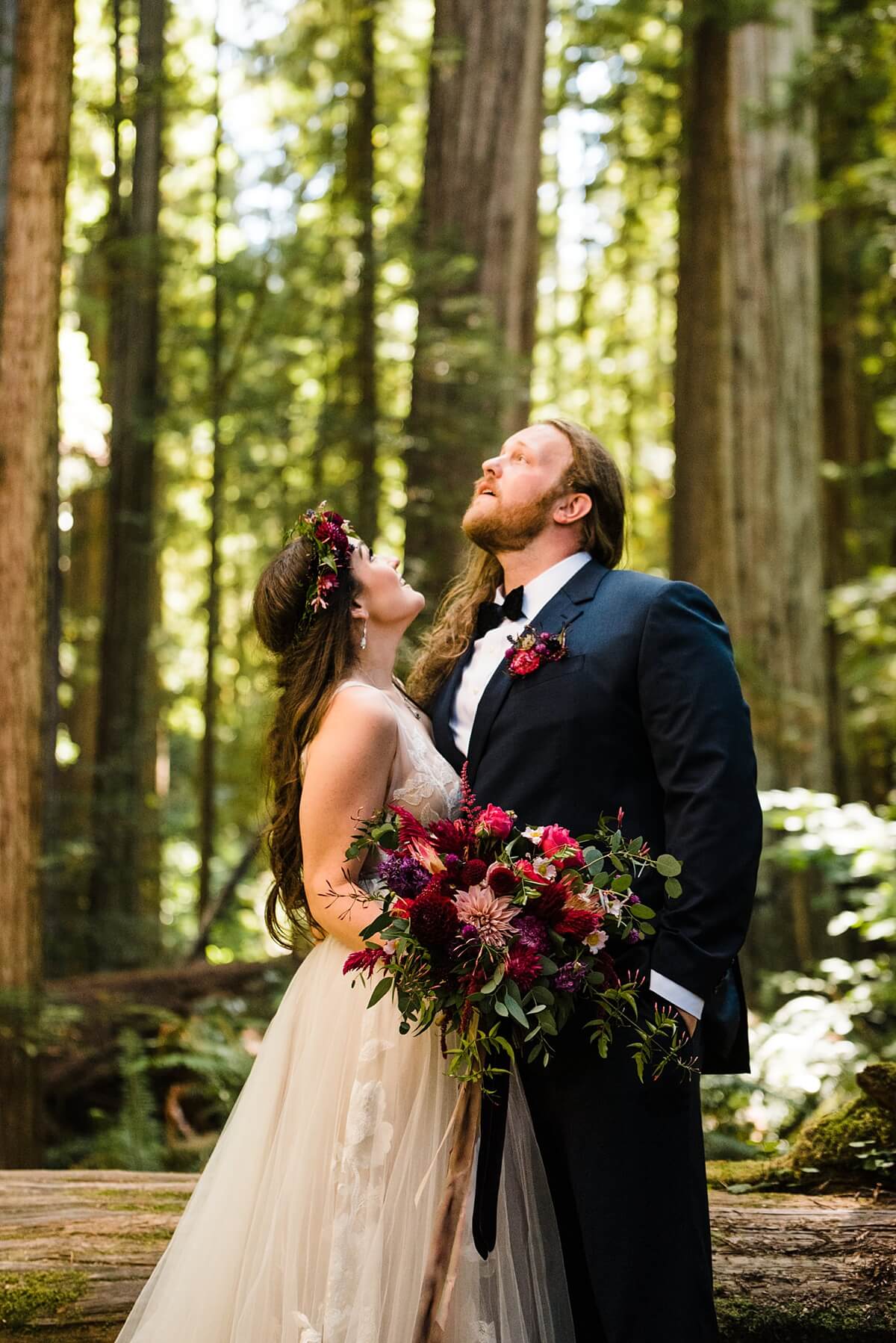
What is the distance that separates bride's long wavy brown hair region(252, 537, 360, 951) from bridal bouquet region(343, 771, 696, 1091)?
65 cm

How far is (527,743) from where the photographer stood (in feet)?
10.2

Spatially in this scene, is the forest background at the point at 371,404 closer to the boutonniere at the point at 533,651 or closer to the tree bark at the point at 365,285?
the tree bark at the point at 365,285

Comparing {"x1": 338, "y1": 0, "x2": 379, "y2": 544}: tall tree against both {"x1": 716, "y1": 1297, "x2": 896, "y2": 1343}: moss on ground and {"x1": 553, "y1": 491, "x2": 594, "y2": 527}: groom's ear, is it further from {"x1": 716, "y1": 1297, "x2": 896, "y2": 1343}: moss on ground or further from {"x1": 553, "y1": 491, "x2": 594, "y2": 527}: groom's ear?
{"x1": 716, "y1": 1297, "x2": 896, "y2": 1343}: moss on ground

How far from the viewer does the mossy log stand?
127 inches

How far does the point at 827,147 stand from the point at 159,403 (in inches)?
243

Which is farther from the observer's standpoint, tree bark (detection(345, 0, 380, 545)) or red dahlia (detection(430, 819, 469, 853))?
tree bark (detection(345, 0, 380, 545))

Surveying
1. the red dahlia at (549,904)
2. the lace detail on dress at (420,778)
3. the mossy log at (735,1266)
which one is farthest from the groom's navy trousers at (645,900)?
the mossy log at (735,1266)

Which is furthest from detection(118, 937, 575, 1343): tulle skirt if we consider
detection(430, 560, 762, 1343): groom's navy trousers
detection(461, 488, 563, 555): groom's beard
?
detection(461, 488, 563, 555): groom's beard

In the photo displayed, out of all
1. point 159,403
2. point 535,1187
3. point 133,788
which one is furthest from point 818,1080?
point 159,403

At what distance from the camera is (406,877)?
261 cm

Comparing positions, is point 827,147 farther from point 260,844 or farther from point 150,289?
point 260,844

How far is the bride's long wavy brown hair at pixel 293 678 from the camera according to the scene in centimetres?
333

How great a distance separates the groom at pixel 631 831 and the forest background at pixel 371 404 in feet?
3.09

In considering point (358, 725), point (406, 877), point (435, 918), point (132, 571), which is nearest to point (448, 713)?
point (358, 725)
